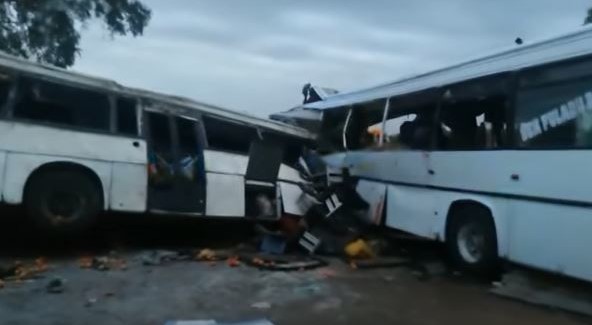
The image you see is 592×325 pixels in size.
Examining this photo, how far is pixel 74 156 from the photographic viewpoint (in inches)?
315

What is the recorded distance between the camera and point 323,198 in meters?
9.75

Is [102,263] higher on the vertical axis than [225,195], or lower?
lower

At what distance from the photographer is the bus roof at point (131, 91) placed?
25.4 ft

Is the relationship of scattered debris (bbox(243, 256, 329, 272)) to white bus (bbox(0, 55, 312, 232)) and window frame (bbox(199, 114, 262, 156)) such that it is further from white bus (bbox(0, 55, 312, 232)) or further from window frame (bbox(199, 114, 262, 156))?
window frame (bbox(199, 114, 262, 156))

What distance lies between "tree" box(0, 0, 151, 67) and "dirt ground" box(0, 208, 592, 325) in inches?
366

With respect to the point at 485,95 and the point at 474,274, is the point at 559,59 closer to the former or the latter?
the point at 485,95

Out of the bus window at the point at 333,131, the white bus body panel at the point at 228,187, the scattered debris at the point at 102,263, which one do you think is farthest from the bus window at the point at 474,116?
the scattered debris at the point at 102,263

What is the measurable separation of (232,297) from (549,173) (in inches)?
135

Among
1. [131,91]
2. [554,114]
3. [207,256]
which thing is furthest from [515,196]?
[131,91]

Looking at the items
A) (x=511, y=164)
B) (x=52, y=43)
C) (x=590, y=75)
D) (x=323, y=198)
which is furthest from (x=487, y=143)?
(x=52, y=43)

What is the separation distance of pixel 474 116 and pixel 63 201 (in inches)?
203

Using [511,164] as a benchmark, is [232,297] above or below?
below

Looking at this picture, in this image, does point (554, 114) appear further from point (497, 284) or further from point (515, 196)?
point (497, 284)

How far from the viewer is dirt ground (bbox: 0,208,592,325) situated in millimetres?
5805
